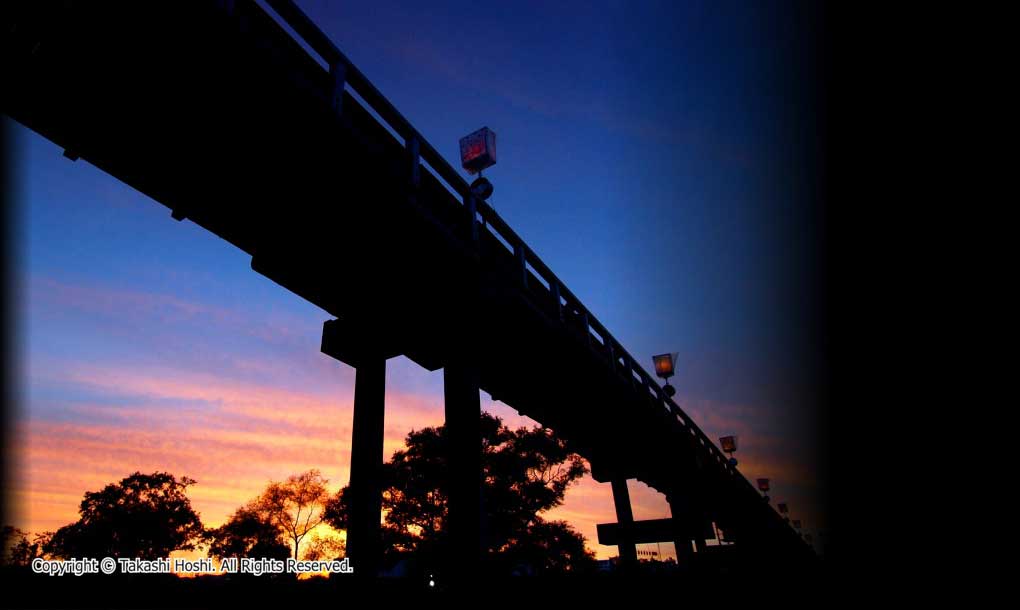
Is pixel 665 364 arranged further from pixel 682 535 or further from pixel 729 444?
pixel 729 444

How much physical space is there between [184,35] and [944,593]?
9580 millimetres

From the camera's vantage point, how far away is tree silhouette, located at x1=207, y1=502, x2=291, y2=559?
37.2 m

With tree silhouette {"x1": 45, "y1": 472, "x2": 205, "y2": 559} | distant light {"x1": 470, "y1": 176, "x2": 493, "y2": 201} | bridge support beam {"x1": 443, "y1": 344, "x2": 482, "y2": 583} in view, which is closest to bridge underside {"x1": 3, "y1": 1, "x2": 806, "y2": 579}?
bridge support beam {"x1": 443, "y1": 344, "x2": 482, "y2": 583}

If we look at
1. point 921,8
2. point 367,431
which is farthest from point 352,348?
point 921,8

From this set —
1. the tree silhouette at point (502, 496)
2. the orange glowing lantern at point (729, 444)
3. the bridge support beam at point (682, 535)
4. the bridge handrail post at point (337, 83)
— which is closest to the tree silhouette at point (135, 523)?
the tree silhouette at point (502, 496)

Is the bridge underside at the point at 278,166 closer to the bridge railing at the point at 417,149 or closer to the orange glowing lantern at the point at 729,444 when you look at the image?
the bridge railing at the point at 417,149

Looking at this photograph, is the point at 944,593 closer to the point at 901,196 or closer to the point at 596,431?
the point at 901,196

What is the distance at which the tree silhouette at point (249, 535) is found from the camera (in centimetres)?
3719

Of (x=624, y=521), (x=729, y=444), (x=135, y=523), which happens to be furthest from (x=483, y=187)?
(x=135, y=523)

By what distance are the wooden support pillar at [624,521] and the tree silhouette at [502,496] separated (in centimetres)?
1514

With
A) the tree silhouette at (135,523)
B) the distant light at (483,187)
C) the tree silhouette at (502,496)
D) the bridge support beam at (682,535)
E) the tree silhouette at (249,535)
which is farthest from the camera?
the tree silhouette at (135,523)

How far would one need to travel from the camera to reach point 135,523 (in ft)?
130

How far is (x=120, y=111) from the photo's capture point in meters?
3.91

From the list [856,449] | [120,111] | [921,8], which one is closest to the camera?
[120,111]
